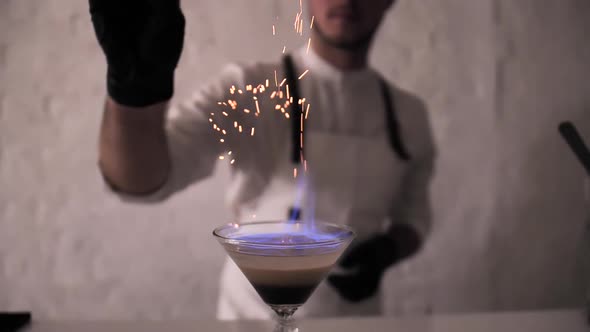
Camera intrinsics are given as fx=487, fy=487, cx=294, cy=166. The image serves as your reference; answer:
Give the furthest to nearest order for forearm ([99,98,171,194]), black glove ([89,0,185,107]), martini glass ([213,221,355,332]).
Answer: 1. forearm ([99,98,171,194])
2. black glove ([89,0,185,107])
3. martini glass ([213,221,355,332])

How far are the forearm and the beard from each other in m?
0.40

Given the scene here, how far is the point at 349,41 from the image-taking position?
3.82ft

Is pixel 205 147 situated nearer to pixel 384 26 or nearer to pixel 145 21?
pixel 145 21

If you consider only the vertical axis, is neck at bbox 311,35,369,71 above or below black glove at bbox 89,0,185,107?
below

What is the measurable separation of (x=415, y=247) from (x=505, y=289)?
27 cm

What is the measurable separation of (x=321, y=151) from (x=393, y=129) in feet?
0.61

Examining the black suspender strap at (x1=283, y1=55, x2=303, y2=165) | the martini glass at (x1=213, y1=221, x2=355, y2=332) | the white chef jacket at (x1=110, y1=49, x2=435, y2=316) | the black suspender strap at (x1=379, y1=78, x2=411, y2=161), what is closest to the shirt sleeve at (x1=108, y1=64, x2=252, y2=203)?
the white chef jacket at (x1=110, y1=49, x2=435, y2=316)

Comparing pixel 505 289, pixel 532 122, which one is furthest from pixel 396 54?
pixel 505 289

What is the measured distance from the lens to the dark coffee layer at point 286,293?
630mm

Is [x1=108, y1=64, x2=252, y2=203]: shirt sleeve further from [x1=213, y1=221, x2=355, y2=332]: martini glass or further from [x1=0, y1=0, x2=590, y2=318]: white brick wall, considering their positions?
[x1=213, y1=221, x2=355, y2=332]: martini glass

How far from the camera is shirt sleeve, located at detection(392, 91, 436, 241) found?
118 cm

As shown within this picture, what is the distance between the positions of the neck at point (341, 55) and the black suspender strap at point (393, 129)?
0.33 feet

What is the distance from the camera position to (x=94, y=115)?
113 cm

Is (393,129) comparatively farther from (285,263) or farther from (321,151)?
(285,263)
